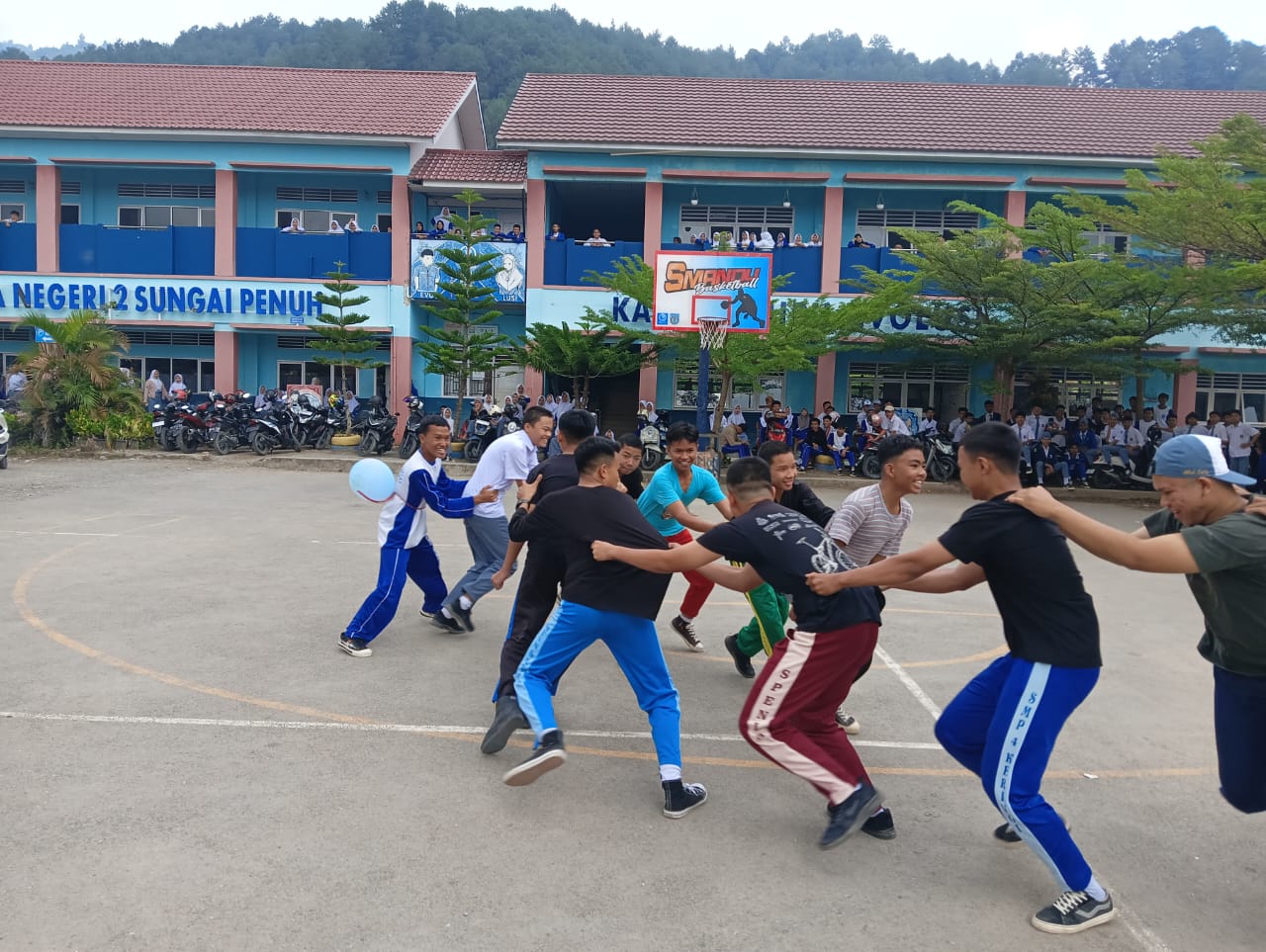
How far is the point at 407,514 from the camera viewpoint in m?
6.53

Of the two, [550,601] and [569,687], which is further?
[569,687]

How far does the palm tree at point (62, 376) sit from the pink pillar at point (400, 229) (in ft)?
20.4

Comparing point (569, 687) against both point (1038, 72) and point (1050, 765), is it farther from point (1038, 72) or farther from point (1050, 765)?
point (1038, 72)

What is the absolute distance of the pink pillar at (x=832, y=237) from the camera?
22000 mm

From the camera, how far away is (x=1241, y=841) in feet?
13.4

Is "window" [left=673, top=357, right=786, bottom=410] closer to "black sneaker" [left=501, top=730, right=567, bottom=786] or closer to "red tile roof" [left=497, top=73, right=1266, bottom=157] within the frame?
"red tile roof" [left=497, top=73, right=1266, bottom=157]

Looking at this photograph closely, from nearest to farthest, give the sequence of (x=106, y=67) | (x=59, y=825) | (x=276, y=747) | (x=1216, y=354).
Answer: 1. (x=59, y=825)
2. (x=276, y=747)
3. (x=1216, y=354)
4. (x=106, y=67)

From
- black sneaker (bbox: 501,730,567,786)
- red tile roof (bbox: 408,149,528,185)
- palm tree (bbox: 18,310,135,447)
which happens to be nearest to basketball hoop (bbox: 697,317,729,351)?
red tile roof (bbox: 408,149,528,185)

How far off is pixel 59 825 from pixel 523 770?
5.83 ft

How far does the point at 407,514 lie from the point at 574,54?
4876cm

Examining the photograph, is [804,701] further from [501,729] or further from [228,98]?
[228,98]

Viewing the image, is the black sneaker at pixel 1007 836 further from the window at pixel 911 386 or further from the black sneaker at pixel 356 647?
the window at pixel 911 386

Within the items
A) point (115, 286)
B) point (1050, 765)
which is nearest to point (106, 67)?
point (115, 286)

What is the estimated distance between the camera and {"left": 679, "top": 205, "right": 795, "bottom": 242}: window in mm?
23359
